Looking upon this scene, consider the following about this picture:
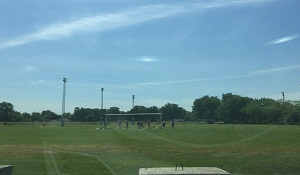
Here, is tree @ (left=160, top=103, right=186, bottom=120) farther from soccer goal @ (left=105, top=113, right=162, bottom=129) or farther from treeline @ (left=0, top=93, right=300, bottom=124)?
soccer goal @ (left=105, top=113, right=162, bottom=129)

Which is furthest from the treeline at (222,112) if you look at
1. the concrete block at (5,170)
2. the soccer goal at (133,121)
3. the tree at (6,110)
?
the concrete block at (5,170)

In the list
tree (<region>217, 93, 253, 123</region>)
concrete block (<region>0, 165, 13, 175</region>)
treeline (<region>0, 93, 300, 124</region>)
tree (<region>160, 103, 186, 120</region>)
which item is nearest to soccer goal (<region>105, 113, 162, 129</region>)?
treeline (<region>0, 93, 300, 124</region>)

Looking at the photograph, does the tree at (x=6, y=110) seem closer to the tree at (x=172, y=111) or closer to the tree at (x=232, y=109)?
the tree at (x=172, y=111)

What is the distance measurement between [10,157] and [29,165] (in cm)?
293

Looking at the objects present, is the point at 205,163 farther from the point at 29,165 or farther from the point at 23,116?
the point at 23,116

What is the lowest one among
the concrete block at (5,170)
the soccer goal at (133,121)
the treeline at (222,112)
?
the concrete block at (5,170)

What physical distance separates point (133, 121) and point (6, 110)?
102m

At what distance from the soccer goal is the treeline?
→ 140ft

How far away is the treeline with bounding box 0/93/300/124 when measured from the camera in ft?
410

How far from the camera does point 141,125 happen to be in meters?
71.3

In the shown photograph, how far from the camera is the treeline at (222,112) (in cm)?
12506

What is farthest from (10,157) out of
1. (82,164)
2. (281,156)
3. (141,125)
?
(141,125)

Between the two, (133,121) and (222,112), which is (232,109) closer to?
(222,112)

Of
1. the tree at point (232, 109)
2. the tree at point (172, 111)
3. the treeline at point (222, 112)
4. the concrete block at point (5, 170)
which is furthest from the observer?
the tree at point (172, 111)
